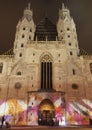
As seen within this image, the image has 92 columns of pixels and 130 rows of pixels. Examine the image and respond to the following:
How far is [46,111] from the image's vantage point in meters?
30.0

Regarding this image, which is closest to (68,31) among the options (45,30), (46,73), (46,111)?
(45,30)

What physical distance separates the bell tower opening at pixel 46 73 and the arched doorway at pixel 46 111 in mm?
2513

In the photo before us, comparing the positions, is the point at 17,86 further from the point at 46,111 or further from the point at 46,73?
the point at 46,111

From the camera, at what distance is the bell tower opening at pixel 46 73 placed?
3113 centimetres

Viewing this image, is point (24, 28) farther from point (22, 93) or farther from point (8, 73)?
point (22, 93)

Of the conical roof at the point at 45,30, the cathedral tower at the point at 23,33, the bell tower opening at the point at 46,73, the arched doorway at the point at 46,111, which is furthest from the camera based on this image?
the conical roof at the point at 45,30

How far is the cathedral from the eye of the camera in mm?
28297

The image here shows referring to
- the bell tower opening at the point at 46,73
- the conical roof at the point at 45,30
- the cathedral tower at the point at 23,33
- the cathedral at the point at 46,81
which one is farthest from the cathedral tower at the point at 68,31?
the cathedral tower at the point at 23,33

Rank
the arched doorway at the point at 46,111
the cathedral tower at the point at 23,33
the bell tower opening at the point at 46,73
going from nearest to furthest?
the arched doorway at the point at 46,111, the bell tower opening at the point at 46,73, the cathedral tower at the point at 23,33

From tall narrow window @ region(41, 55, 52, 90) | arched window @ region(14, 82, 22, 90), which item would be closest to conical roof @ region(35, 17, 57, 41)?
tall narrow window @ region(41, 55, 52, 90)

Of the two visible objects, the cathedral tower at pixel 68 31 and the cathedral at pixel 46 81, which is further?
the cathedral tower at pixel 68 31

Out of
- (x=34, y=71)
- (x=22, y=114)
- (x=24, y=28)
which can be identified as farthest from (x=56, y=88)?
(x=24, y=28)

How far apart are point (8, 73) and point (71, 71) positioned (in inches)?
473

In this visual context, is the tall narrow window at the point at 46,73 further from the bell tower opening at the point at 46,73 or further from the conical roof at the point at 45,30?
the conical roof at the point at 45,30
